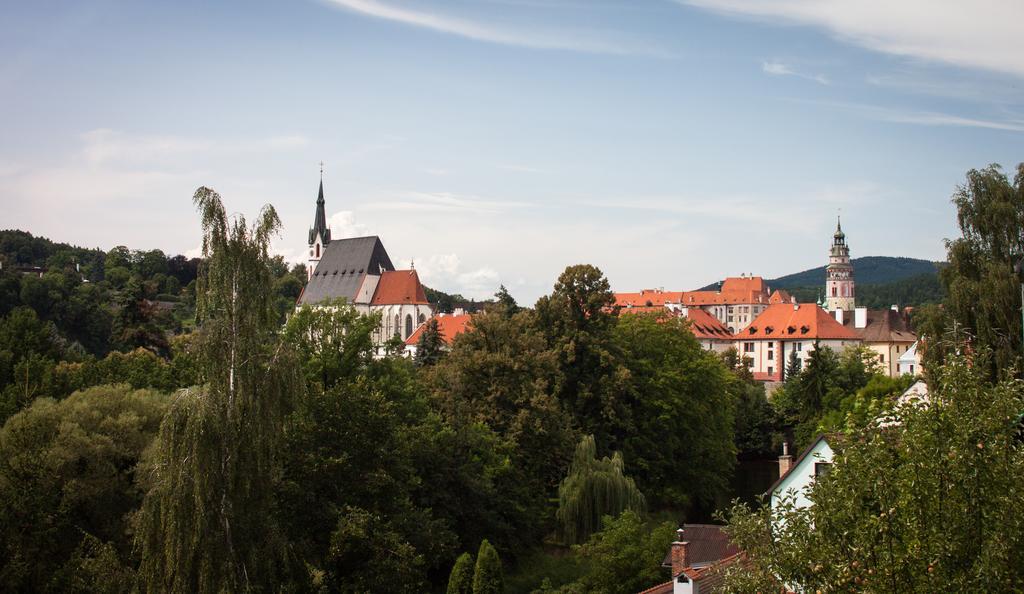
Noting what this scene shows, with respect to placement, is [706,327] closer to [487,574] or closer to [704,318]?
[704,318]

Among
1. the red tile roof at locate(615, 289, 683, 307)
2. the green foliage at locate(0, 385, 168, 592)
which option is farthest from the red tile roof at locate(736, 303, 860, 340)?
the green foliage at locate(0, 385, 168, 592)

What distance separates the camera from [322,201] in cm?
12669

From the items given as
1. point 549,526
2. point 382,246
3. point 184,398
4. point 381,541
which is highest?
point 382,246

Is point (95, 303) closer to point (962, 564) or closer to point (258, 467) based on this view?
point (258, 467)

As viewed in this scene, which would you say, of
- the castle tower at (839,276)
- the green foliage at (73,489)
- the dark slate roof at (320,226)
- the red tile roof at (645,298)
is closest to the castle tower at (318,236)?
the dark slate roof at (320,226)

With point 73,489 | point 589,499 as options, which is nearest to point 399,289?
point 589,499

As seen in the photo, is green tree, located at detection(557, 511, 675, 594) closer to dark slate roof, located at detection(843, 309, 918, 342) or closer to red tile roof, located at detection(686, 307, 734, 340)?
dark slate roof, located at detection(843, 309, 918, 342)

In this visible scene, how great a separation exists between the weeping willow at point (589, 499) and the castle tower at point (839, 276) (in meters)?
133

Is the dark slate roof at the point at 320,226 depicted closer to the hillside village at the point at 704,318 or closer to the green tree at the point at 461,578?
the hillside village at the point at 704,318

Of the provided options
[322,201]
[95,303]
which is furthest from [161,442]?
[322,201]

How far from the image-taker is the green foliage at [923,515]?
32.2ft

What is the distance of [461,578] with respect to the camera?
26.2 meters

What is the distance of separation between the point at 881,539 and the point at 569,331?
30.1 m

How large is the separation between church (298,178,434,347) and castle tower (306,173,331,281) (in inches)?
210
